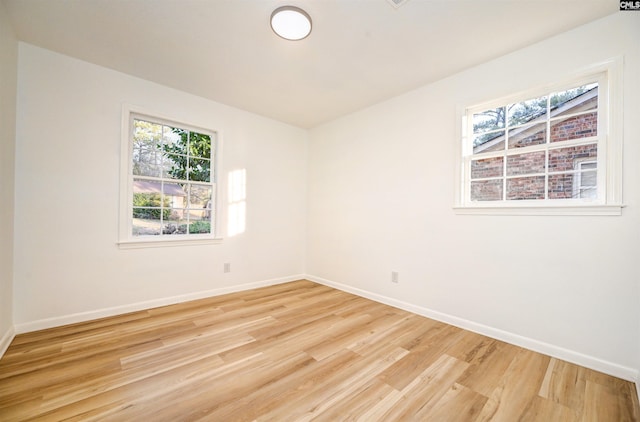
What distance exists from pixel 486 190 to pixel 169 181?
3.58 meters

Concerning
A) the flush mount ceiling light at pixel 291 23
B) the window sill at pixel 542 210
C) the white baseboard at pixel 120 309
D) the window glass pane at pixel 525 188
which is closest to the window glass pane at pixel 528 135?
the window glass pane at pixel 525 188

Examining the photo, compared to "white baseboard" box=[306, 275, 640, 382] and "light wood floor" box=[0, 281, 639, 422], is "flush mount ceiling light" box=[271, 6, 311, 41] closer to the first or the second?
"light wood floor" box=[0, 281, 639, 422]

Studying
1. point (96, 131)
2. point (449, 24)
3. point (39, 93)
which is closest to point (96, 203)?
point (96, 131)

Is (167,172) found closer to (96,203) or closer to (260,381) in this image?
(96,203)

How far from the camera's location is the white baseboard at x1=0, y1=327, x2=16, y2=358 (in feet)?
6.61

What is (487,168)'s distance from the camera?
2.61 m

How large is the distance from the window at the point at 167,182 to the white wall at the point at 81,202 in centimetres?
13

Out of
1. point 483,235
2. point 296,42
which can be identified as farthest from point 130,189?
point 483,235

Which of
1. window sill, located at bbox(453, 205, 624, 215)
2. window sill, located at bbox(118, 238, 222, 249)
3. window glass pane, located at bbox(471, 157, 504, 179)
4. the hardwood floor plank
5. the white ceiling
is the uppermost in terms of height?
the white ceiling

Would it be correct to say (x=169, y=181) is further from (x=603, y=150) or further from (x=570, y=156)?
(x=603, y=150)

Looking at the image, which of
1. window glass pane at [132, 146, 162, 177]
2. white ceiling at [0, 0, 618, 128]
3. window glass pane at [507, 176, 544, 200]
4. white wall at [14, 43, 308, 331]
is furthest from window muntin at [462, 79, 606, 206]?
window glass pane at [132, 146, 162, 177]

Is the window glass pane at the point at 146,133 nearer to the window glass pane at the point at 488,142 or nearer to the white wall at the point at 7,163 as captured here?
the white wall at the point at 7,163

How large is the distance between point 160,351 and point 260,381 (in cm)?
96

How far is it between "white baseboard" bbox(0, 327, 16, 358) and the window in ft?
3.50
